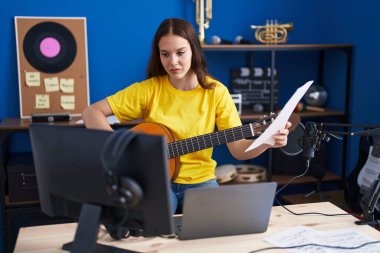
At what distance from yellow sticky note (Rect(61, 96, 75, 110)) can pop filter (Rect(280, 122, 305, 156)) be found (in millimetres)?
1699

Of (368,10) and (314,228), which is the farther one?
(368,10)

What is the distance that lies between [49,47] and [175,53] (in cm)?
124

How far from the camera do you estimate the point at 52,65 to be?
2852 millimetres

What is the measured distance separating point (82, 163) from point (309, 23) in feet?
8.48

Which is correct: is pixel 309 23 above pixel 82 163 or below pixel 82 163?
above

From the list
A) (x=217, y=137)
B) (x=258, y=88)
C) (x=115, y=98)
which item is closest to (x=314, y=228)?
(x=217, y=137)

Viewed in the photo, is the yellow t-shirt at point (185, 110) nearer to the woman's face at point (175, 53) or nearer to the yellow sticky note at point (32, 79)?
→ the woman's face at point (175, 53)

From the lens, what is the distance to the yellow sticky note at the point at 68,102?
9.44 ft

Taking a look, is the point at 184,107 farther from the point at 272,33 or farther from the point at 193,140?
the point at 272,33

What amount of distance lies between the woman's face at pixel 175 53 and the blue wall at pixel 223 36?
3.52ft

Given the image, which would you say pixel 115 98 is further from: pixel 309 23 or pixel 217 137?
pixel 309 23

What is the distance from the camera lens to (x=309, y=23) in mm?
3289

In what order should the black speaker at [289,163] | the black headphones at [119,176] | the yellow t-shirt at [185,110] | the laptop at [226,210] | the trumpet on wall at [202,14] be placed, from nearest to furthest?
the black headphones at [119,176]
the laptop at [226,210]
the yellow t-shirt at [185,110]
the trumpet on wall at [202,14]
the black speaker at [289,163]

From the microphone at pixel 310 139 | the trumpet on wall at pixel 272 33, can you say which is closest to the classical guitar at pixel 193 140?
the microphone at pixel 310 139
